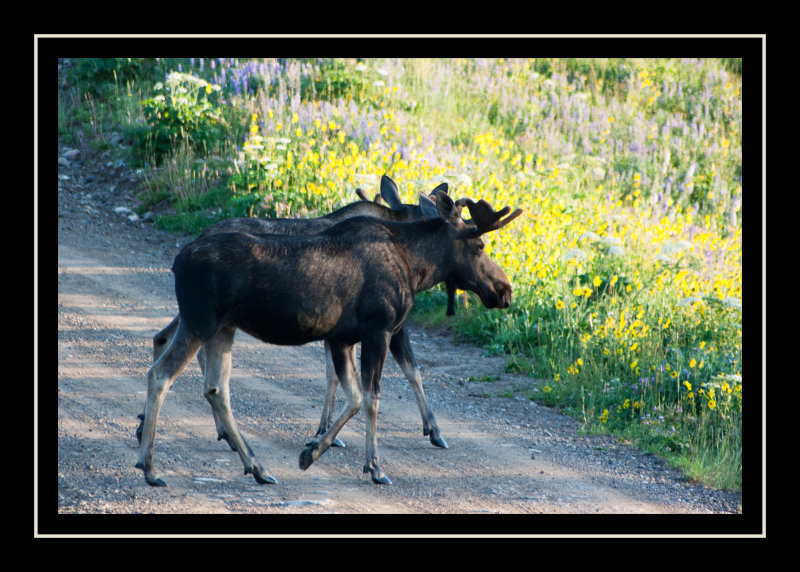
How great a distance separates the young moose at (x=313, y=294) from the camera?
21.3ft

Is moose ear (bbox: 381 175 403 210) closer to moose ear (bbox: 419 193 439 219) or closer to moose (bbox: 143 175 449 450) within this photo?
moose (bbox: 143 175 449 450)

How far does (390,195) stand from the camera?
27.8ft

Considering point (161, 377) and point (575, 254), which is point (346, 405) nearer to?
point (161, 377)

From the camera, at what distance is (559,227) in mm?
13047

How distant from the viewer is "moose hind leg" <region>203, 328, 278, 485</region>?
678 centimetres

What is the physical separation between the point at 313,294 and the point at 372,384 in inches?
34.5

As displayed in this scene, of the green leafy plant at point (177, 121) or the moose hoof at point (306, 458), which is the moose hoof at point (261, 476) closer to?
the moose hoof at point (306, 458)

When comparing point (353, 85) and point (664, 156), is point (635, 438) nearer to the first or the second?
point (664, 156)

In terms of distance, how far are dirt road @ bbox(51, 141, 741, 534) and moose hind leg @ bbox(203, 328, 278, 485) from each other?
0.41 ft

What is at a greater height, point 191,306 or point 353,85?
point 353,85

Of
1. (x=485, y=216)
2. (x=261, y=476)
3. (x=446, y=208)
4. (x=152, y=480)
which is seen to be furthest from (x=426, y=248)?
(x=152, y=480)
